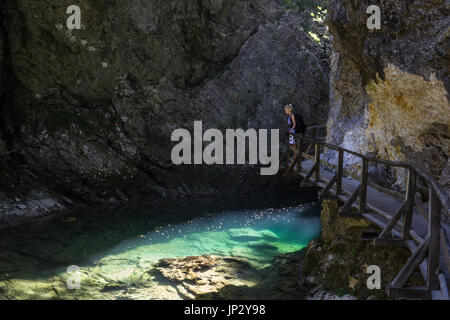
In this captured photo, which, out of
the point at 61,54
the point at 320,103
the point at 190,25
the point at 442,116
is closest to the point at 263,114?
the point at 320,103

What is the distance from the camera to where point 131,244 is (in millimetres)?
13453

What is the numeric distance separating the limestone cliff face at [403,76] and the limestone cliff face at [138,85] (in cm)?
933

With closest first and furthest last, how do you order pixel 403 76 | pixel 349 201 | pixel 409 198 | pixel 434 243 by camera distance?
1. pixel 434 243
2. pixel 409 198
3. pixel 349 201
4. pixel 403 76

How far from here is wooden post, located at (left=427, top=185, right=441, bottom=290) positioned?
4574mm

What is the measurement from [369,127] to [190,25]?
36.9 feet

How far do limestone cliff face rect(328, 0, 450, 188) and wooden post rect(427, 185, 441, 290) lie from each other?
3250mm

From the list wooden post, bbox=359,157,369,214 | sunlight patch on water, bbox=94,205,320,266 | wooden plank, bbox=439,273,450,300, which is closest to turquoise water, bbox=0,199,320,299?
sunlight patch on water, bbox=94,205,320,266

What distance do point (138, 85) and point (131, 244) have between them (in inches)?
323

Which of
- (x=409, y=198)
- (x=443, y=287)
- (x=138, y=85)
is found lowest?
(x=443, y=287)

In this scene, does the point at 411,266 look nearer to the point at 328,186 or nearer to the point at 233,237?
the point at 328,186

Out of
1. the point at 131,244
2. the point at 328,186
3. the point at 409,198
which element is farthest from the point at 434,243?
the point at 131,244

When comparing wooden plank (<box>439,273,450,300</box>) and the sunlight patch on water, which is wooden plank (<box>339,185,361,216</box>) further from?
the sunlight patch on water

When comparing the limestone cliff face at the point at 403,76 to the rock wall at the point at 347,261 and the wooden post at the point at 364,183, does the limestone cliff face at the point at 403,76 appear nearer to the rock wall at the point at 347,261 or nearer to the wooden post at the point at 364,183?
the rock wall at the point at 347,261

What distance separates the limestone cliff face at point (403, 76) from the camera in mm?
7195
